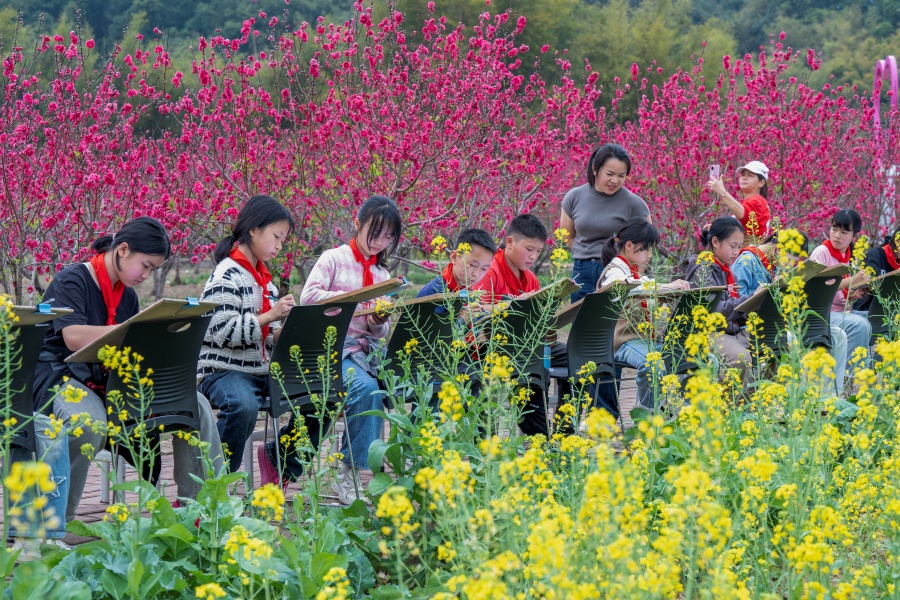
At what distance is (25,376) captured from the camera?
3557mm

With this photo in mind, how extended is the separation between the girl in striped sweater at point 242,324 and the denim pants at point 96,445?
5.3 inches

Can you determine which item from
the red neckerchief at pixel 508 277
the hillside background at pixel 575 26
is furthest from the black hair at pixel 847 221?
the hillside background at pixel 575 26

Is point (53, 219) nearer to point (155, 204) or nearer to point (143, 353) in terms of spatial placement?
point (155, 204)

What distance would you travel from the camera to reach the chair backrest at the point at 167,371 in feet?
12.4

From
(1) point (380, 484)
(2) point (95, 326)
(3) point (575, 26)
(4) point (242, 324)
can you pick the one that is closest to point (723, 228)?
(4) point (242, 324)

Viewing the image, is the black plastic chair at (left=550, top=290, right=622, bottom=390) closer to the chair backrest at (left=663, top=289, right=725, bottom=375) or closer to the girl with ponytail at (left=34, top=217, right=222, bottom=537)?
the chair backrest at (left=663, top=289, right=725, bottom=375)

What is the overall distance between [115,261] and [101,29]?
31.2 meters

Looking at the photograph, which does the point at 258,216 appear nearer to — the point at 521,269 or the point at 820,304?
the point at 521,269

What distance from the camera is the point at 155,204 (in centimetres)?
683

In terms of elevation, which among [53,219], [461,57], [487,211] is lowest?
[487,211]

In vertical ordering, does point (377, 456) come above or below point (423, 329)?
below

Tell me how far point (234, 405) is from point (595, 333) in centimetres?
196

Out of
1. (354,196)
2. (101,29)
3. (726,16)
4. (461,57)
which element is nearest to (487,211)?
(461,57)

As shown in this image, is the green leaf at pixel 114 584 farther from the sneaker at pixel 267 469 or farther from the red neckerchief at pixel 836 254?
the red neckerchief at pixel 836 254
